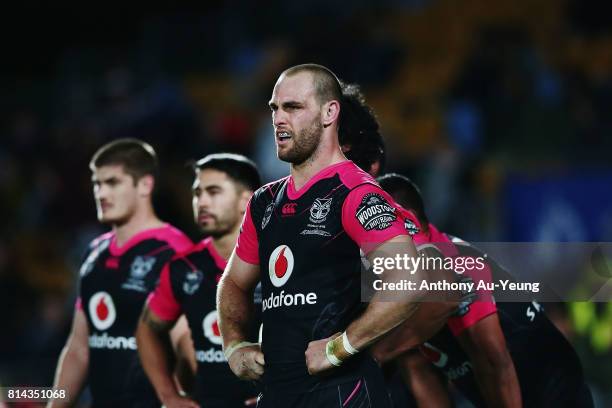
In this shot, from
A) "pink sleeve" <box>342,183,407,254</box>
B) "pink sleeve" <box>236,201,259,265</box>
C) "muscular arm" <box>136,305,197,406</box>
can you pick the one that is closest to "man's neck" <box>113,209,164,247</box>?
"muscular arm" <box>136,305,197,406</box>

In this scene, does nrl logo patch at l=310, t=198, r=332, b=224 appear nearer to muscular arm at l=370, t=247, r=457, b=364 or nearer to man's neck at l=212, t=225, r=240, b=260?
muscular arm at l=370, t=247, r=457, b=364

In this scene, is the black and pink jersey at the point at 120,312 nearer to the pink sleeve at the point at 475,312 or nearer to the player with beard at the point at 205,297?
the player with beard at the point at 205,297

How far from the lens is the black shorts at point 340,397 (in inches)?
175

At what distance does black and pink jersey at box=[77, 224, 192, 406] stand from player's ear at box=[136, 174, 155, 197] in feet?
1.29

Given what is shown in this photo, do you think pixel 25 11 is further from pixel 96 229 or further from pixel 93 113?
→ pixel 96 229

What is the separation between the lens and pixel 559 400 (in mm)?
5602

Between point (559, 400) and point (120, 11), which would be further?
point (120, 11)

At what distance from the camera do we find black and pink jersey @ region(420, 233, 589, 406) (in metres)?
5.55

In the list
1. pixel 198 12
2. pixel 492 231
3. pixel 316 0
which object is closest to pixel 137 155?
pixel 492 231

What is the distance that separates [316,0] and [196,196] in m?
9.17

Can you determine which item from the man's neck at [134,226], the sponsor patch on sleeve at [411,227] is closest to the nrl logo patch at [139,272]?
the man's neck at [134,226]

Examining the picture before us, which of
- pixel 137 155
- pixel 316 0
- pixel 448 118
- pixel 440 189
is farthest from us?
pixel 316 0

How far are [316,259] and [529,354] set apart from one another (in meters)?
1.63

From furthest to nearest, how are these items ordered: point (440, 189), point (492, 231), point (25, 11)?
1. point (25, 11)
2. point (440, 189)
3. point (492, 231)
